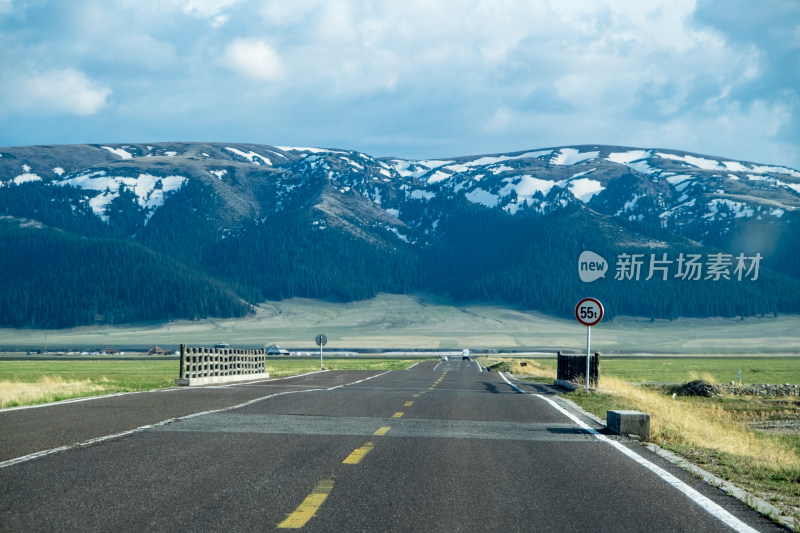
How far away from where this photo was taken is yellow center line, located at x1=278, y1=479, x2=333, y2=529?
632 centimetres

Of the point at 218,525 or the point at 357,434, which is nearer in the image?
the point at 218,525

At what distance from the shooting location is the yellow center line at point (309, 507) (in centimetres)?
632

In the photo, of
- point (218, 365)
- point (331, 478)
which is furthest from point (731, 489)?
point (218, 365)

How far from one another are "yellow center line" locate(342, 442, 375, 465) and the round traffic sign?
14875mm

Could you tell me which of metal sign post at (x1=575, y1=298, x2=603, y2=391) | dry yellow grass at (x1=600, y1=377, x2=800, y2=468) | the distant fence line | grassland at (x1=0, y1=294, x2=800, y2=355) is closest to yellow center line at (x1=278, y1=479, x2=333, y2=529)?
dry yellow grass at (x1=600, y1=377, x2=800, y2=468)

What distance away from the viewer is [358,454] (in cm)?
998

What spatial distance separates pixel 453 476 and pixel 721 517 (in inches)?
111

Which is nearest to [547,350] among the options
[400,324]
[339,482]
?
[400,324]

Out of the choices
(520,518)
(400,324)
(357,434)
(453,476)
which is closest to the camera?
(520,518)

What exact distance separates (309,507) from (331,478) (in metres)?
1.38

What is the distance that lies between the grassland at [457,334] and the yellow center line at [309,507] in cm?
12900

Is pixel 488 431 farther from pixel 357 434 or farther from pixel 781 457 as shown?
pixel 781 457

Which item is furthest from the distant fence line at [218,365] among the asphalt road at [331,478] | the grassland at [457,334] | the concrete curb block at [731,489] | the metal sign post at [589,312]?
the grassland at [457,334]

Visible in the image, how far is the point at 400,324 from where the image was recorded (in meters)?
191
